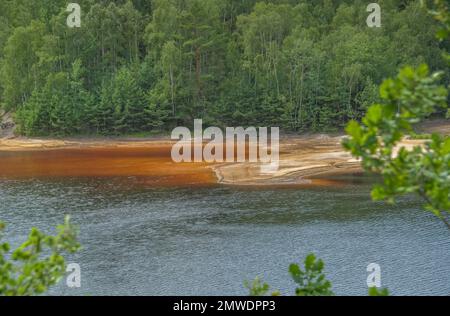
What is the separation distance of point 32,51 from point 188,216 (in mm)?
Answer: 53506

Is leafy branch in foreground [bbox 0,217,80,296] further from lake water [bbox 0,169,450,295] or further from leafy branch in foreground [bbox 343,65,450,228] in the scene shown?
lake water [bbox 0,169,450,295]

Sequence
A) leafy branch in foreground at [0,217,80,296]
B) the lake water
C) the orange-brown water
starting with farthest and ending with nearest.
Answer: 1. the orange-brown water
2. the lake water
3. leafy branch in foreground at [0,217,80,296]

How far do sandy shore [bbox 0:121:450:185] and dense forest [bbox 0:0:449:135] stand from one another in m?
4.02

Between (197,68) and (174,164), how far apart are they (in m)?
27.6

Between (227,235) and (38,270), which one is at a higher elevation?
(38,270)

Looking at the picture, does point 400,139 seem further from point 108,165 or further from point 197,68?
point 197,68

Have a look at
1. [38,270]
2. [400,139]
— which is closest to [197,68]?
[38,270]

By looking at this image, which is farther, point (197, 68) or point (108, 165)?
point (197, 68)

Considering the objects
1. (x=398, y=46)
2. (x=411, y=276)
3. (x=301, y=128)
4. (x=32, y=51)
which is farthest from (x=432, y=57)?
(x=411, y=276)

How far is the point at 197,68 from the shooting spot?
7631cm

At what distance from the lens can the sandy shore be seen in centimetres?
4381

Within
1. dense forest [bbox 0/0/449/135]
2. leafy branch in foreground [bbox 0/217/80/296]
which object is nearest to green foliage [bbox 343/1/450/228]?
leafy branch in foreground [bbox 0/217/80/296]

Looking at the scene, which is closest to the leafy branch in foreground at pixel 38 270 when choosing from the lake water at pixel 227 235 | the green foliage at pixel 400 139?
the green foliage at pixel 400 139
